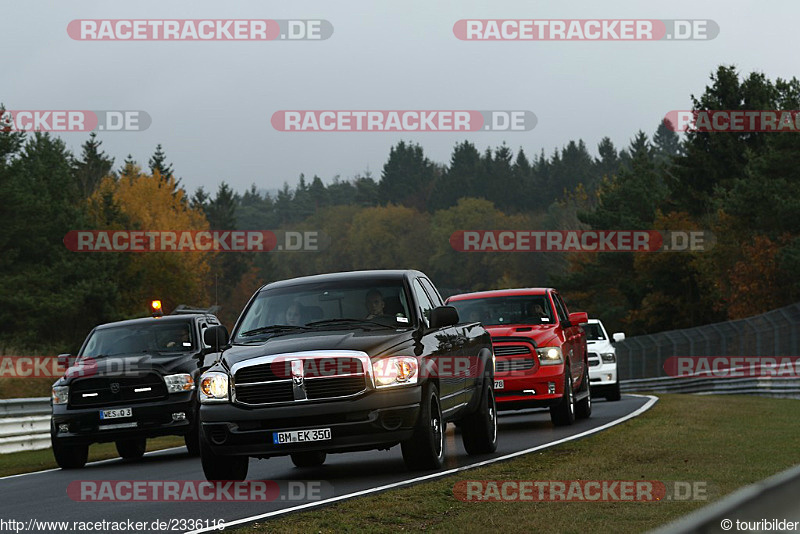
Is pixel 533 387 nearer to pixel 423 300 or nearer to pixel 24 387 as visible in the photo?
pixel 423 300

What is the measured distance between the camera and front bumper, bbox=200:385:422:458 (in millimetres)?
11969

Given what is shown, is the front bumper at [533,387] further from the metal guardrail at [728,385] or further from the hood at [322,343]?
the metal guardrail at [728,385]

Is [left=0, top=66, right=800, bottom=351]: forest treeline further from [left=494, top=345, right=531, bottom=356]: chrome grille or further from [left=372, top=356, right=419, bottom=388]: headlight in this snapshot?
[left=372, top=356, right=419, bottom=388]: headlight

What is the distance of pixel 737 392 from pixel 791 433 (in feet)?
70.3

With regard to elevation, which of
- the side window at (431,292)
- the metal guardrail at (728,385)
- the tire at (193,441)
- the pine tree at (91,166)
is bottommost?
the metal guardrail at (728,385)

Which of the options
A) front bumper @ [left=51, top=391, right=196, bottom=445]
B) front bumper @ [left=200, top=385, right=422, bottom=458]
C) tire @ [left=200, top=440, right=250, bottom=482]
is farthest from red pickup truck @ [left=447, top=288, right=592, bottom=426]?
front bumper @ [left=200, top=385, right=422, bottom=458]

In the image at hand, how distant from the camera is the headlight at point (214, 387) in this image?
1219 cm

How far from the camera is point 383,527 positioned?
29.3 feet

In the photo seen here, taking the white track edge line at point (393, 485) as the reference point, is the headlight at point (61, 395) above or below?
above

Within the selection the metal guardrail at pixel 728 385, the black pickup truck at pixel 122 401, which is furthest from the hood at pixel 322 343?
the metal guardrail at pixel 728 385

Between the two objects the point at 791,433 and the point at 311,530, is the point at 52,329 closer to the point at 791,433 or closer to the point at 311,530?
the point at 791,433

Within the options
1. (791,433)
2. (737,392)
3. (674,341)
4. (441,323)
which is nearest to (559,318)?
(791,433)

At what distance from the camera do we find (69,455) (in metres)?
17.5

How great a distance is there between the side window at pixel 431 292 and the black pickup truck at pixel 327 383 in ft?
3.76
